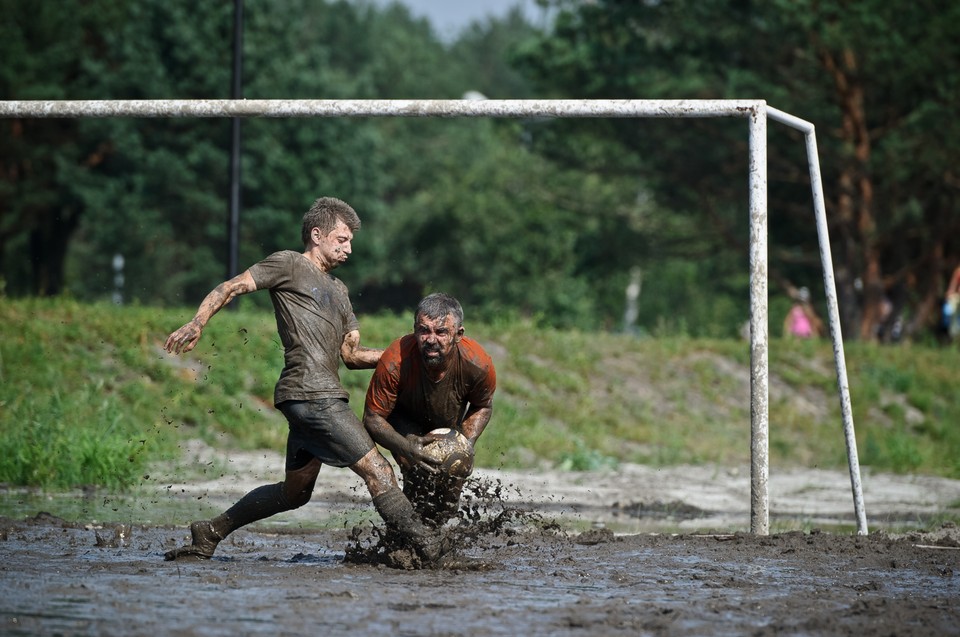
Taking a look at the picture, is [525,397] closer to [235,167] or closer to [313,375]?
[235,167]

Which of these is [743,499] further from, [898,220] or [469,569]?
[898,220]

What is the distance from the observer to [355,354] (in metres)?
8.39

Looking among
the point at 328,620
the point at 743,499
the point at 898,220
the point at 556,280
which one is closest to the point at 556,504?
the point at 743,499

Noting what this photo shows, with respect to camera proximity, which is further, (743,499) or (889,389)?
(889,389)

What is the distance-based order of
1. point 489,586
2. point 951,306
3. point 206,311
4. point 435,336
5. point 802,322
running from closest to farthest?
point 489,586 < point 206,311 < point 435,336 < point 951,306 < point 802,322

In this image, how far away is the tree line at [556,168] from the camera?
26.8 meters

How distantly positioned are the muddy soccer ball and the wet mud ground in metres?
0.53

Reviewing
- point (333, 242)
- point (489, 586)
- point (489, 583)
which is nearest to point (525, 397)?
A: point (333, 242)

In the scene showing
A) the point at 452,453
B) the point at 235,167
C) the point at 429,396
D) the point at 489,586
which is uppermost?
the point at 235,167

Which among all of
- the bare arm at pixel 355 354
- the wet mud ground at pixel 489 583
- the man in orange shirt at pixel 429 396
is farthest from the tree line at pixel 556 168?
the man in orange shirt at pixel 429 396

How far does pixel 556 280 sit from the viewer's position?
4950 centimetres

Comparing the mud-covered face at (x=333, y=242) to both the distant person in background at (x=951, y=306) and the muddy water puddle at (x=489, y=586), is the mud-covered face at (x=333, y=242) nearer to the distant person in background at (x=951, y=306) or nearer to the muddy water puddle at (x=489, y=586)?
the muddy water puddle at (x=489, y=586)

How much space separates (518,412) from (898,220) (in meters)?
12.2

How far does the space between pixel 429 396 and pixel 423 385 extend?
8 centimetres
